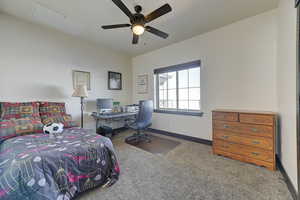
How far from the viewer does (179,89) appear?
137 inches

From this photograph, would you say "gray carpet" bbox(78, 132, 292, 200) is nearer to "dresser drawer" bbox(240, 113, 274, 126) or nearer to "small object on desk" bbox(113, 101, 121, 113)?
"dresser drawer" bbox(240, 113, 274, 126)

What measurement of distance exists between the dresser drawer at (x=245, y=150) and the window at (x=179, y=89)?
0.87 m

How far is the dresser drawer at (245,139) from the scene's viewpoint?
1.85 metres

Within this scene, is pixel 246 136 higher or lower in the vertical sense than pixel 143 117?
lower

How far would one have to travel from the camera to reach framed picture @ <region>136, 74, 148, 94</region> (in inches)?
162

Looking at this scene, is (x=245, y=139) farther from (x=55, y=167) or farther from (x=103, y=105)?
(x=103, y=105)

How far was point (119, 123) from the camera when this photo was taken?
158 inches

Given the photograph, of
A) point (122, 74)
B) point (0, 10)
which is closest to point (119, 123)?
point (122, 74)

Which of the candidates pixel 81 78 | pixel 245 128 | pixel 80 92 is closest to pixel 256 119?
pixel 245 128

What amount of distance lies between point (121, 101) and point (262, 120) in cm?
355

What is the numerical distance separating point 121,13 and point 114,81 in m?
2.12

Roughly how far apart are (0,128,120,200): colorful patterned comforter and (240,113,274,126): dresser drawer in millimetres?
2132

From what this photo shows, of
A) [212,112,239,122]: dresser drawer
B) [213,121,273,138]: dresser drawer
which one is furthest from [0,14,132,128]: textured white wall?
[213,121,273,138]: dresser drawer

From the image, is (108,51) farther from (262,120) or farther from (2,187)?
(262,120)
